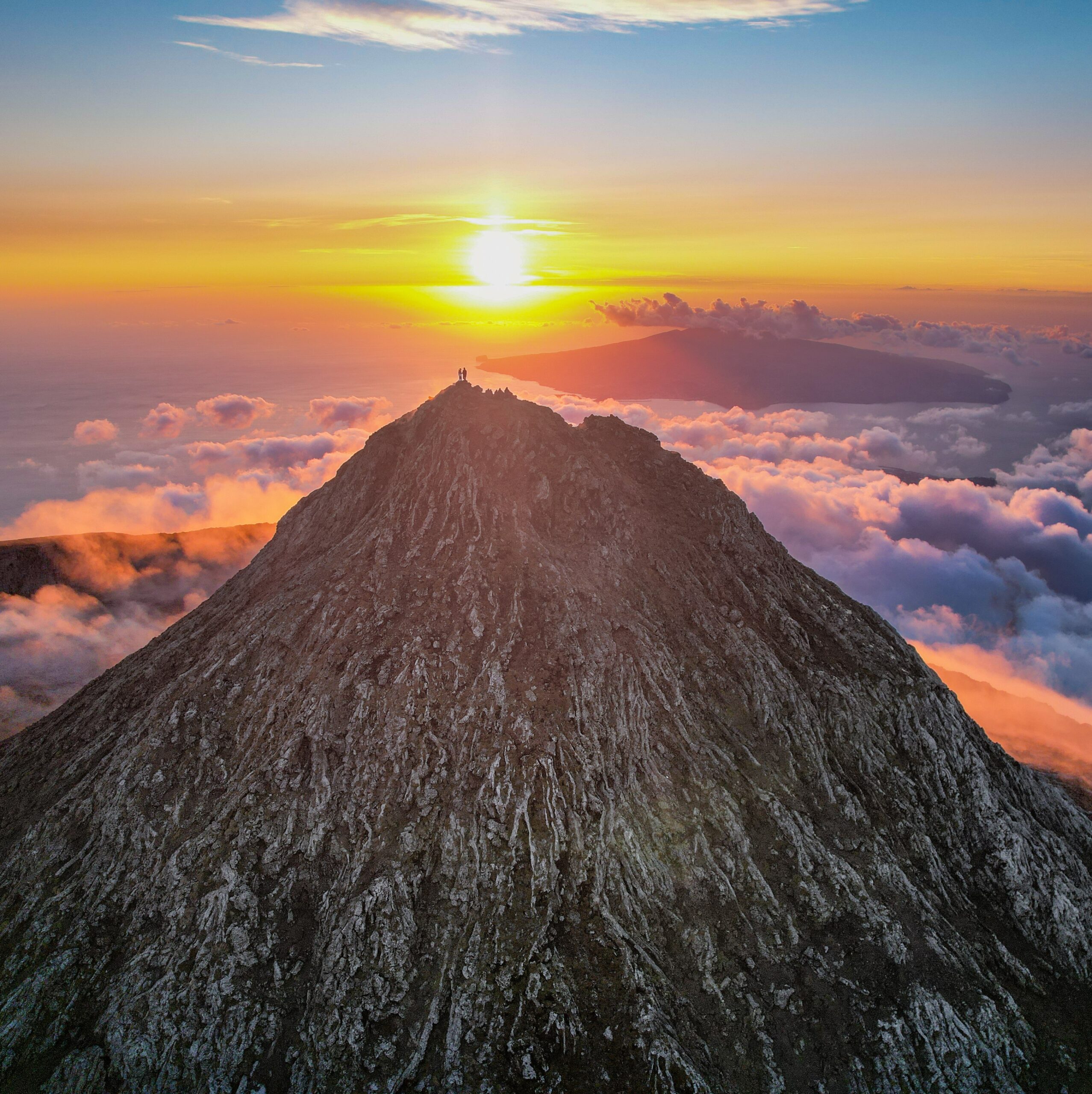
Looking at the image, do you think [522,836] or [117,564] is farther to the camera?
[117,564]

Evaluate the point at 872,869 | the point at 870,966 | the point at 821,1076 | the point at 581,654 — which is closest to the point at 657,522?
the point at 581,654

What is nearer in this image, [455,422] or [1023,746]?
[455,422]

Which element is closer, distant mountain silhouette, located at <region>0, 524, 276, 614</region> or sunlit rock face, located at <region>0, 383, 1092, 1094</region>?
sunlit rock face, located at <region>0, 383, 1092, 1094</region>

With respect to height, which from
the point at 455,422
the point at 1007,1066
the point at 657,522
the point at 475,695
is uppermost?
the point at 455,422

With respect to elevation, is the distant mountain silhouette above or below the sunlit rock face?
below

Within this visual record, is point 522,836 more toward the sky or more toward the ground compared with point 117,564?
more toward the sky

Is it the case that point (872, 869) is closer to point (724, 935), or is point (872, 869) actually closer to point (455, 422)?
point (724, 935)

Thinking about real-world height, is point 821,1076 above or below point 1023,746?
above

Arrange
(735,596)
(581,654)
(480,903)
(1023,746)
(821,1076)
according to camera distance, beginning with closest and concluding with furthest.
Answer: (821,1076)
(480,903)
(581,654)
(735,596)
(1023,746)

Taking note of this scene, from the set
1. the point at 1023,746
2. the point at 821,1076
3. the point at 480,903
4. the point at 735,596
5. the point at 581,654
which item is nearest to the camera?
the point at 821,1076
